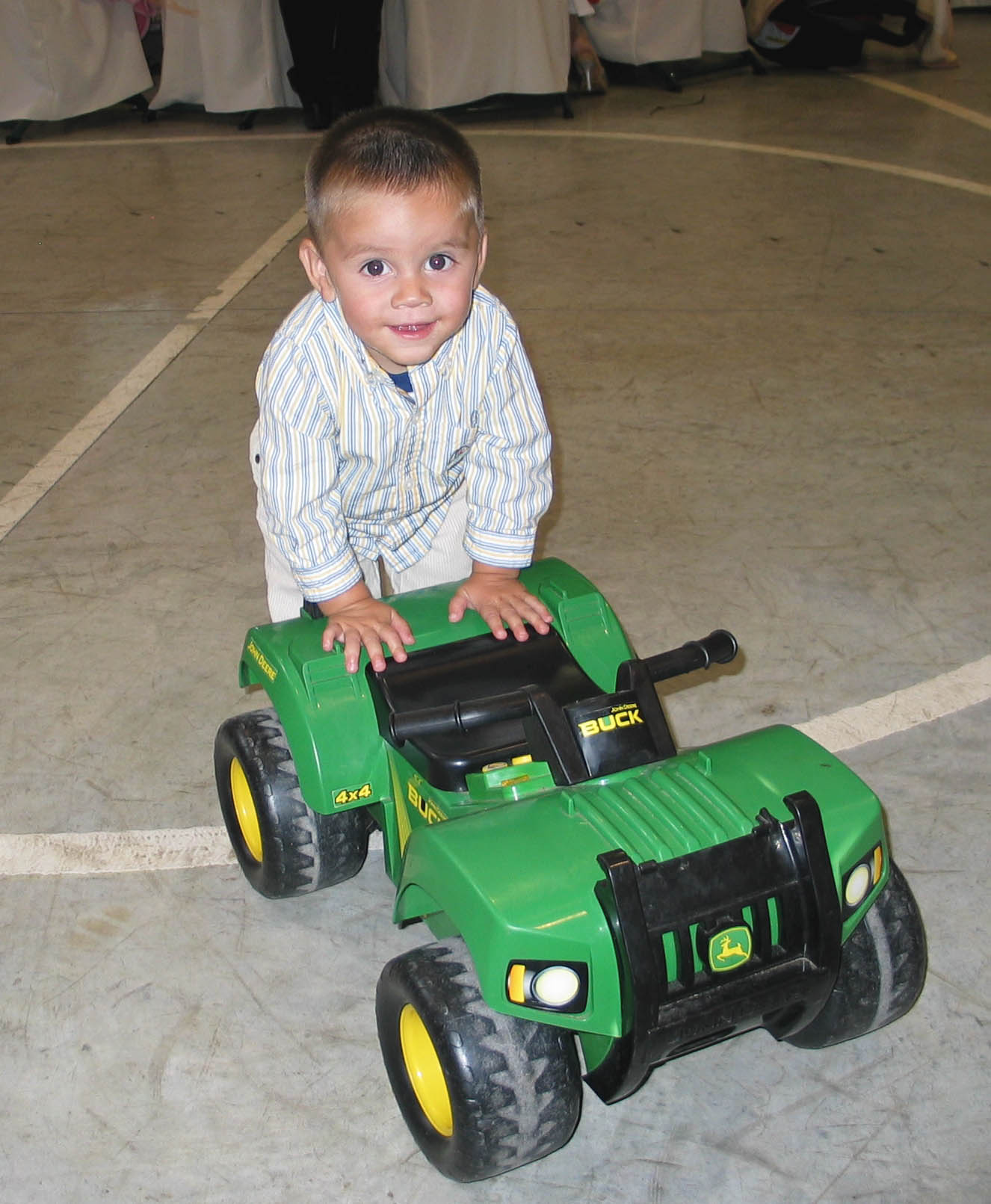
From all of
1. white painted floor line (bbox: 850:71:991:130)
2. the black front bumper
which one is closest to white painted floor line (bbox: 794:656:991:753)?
the black front bumper

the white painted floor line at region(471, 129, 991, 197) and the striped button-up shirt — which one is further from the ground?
the striped button-up shirt

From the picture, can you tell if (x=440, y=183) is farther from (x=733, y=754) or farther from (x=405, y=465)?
(x=733, y=754)

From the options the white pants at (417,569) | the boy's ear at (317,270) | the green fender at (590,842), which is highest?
the boy's ear at (317,270)

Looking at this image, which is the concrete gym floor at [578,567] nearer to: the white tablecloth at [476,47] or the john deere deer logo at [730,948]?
the john deere deer logo at [730,948]

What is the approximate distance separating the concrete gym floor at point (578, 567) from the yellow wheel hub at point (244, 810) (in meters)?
0.08

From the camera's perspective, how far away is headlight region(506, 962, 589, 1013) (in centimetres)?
128

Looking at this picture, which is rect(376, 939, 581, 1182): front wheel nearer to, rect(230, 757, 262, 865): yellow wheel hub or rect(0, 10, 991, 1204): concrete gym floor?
rect(0, 10, 991, 1204): concrete gym floor

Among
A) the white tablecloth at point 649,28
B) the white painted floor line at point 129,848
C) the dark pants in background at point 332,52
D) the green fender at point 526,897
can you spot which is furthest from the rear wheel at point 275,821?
the white tablecloth at point 649,28

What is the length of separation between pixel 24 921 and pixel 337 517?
0.76 meters

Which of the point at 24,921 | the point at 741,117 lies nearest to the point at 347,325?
the point at 24,921

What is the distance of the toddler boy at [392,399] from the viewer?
1.62 metres

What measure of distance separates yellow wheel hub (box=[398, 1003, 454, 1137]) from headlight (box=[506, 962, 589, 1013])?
0.67 feet

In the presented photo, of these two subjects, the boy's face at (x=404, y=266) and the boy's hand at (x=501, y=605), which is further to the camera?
the boy's hand at (x=501, y=605)

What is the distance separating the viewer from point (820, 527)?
2895 mm
